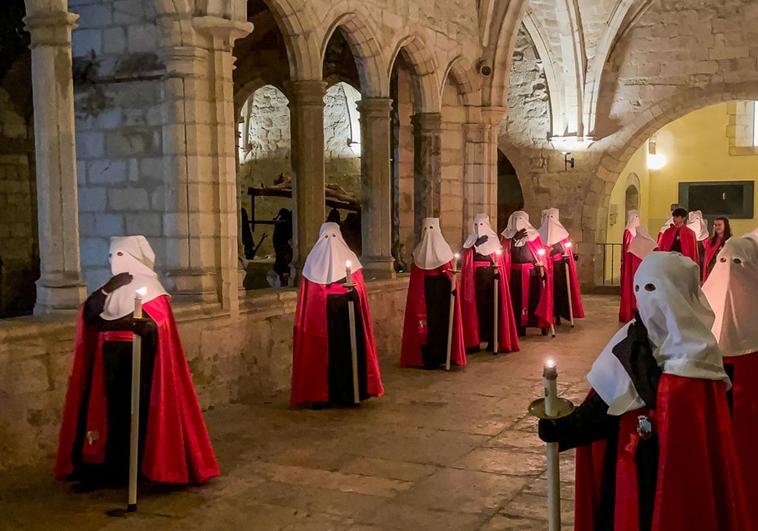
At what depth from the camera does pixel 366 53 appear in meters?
8.32

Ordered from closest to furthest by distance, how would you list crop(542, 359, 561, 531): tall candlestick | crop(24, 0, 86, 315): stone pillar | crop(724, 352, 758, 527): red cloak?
crop(542, 359, 561, 531): tall candlestick
crop(724, 352, 758, 527): red cloak
crop(24, 0, 86, 315): stone pillar

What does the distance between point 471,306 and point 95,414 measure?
4813mm

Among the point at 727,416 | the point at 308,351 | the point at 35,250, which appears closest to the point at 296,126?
the point at 308,351

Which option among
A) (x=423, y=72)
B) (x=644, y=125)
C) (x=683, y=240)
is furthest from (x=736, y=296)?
(x=644, y=125)

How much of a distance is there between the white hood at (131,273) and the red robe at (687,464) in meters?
2.62

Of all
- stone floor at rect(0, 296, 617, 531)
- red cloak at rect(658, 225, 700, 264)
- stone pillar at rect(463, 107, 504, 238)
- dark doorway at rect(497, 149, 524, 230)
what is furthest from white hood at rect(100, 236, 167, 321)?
dark doorway at rect(497, 149, 524, 230)

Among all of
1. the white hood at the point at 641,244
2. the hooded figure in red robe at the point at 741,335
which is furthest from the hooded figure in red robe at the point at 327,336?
the white hood at the point at 641,244

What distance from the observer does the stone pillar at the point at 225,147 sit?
19.9 feet

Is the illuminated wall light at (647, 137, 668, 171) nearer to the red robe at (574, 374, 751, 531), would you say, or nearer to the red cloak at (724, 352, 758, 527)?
the red cloak at (724, 352, 758, 527)

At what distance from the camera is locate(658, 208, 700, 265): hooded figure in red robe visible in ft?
31.4

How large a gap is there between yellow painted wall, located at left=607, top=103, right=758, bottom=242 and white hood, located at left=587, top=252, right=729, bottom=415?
1427 centimetres

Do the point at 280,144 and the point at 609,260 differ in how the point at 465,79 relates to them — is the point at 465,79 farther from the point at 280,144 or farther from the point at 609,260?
the point at 609,260

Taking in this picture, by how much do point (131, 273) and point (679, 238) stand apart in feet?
23.7

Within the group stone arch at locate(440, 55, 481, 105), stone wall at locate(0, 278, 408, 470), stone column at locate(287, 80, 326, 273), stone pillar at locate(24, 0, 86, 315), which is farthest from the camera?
stone arch at locate(440, 55, 481, 105)
